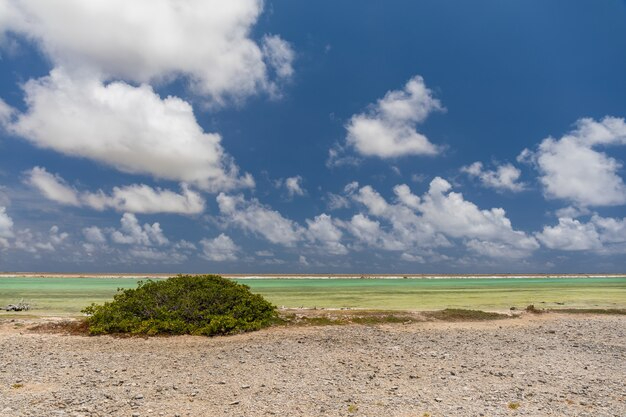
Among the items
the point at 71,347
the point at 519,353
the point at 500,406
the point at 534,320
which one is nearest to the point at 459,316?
the point at 534,320

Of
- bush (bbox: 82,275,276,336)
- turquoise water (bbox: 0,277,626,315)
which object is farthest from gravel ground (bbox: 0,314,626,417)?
turquoise water (bbox: 0,277,626,315)

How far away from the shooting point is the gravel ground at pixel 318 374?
1050 centimetres

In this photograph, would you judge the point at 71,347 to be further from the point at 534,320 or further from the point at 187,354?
the point at 534,320

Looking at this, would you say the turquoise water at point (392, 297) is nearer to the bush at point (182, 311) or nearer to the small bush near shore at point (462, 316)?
the small bush near shore at point (462, 316)

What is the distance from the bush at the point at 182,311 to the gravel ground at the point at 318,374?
3.44 ft

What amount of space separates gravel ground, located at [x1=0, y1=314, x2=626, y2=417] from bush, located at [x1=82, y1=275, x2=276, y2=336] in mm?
1049

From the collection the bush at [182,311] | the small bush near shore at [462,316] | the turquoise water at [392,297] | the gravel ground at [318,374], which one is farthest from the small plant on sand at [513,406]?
the turquoise water at [392,297]

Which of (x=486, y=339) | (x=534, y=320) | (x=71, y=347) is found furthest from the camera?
(x=534, y=320)

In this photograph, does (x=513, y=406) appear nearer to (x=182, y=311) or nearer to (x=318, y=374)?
(x=318, y=374)

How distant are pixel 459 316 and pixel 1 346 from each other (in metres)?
24.7

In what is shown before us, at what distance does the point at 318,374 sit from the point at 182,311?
33.7 feet

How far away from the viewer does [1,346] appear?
675 inches

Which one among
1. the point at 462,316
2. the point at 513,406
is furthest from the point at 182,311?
the point at 462,316

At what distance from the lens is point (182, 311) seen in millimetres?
21156
